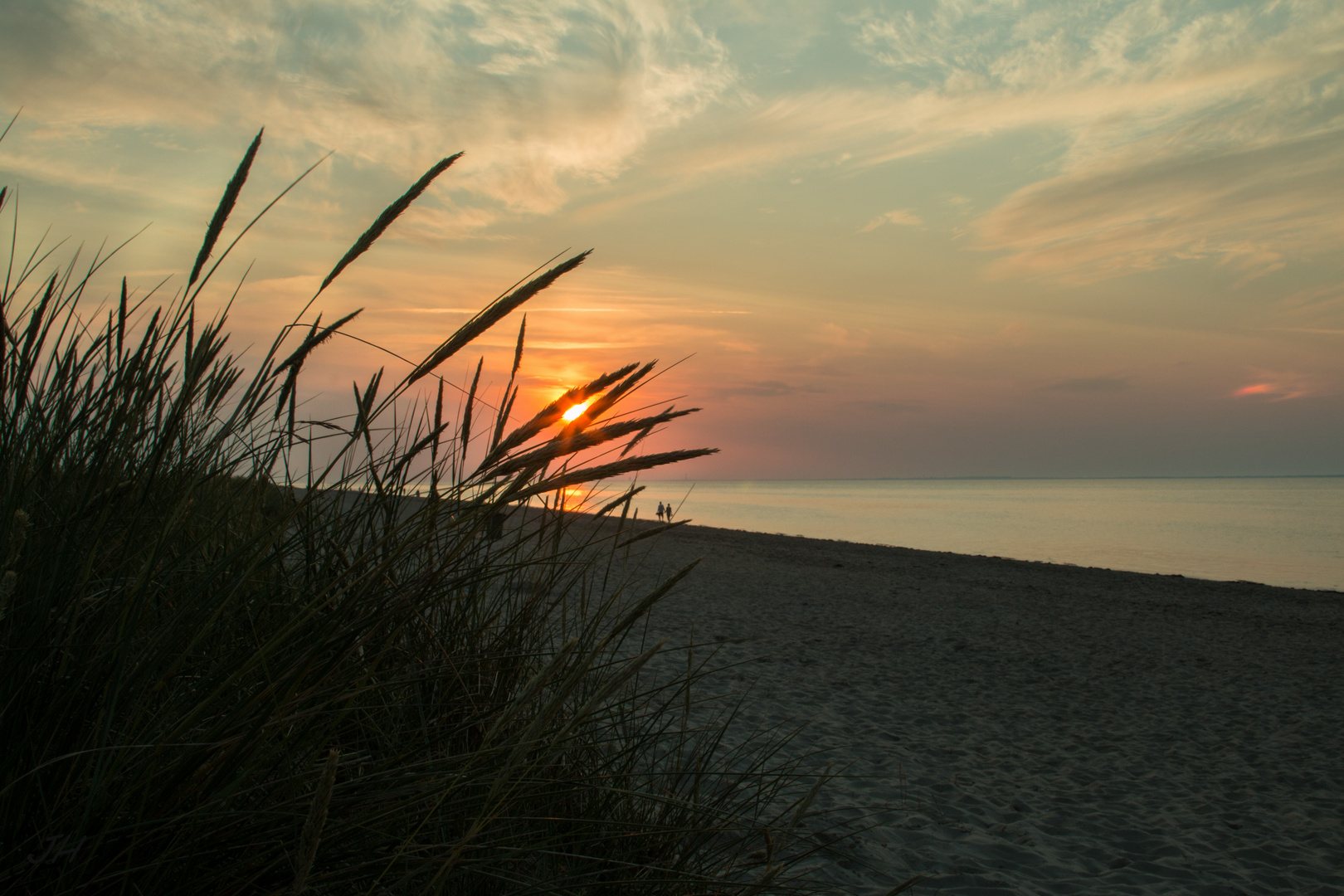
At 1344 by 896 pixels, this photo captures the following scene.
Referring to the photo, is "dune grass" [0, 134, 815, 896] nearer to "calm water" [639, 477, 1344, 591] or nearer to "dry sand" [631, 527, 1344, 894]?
"dry sand" [631, 527, 1344, 894]

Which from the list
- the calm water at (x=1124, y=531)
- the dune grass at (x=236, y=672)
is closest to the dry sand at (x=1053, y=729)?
the dune grass at (x=236, y=672)

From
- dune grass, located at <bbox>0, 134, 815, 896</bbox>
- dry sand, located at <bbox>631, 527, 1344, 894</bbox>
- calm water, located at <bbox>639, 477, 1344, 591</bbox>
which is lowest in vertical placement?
dry sand, located at <bbox>631, 527, 1344, 894</bbox>

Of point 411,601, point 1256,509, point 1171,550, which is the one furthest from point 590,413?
point 1256,509

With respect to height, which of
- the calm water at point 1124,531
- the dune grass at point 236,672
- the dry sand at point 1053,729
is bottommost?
the dry sand at point 1053,729

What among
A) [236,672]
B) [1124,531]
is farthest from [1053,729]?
[1124,531]

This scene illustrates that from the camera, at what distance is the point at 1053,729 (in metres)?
5.96

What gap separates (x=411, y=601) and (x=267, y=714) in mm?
222

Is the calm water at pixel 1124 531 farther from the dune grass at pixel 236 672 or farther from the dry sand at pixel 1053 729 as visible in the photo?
the dune grass at pixel 236 672

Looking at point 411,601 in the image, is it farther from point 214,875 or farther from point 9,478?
point 9,478

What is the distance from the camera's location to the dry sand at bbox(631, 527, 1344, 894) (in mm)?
3719

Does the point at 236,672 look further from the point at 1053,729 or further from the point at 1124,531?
the point at 1124,531

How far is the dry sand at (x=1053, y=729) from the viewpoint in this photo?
372cm

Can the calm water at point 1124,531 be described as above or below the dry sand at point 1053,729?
above

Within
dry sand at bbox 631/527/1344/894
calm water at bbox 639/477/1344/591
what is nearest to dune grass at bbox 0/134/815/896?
dry sand at bbox 631/527/1344/894
